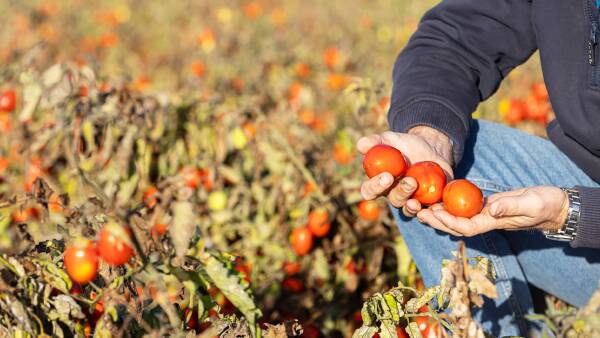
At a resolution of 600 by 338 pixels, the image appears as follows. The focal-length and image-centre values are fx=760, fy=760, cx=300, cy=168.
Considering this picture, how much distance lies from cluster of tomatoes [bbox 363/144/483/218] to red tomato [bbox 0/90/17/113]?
6.28 feet

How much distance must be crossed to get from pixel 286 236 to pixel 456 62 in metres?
1.07

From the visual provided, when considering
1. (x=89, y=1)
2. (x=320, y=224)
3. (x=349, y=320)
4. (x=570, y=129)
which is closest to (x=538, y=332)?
(x=570, y=129)

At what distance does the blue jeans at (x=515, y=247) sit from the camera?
6.46 feet

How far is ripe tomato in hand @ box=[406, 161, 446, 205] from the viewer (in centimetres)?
174

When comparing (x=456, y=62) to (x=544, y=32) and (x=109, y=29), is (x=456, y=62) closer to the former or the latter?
(x=544, y=32)

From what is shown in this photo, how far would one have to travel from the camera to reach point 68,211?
170 cm

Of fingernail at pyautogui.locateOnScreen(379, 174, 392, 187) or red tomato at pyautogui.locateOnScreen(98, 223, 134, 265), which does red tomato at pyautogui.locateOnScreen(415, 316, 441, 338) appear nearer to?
fingernail at pyautogui.locateOnScreen(379, 174, 392, 187)

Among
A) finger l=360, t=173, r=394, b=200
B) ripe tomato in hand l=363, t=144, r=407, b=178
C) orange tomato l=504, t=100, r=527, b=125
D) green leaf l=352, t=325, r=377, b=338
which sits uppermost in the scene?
ripe tomato in hand l=363, t=144, r=407, b=178

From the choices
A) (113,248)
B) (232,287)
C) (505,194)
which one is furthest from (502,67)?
(113,248)

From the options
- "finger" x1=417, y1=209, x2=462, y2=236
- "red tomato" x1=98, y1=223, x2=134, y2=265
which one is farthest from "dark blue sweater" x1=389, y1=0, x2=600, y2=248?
"red tomato" x1=98, y1=223, x2=134, y2=265

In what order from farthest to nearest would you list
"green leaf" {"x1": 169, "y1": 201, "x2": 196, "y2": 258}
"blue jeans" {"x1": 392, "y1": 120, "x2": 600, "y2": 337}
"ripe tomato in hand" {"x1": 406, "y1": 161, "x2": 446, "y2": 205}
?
"blue jeans" {"x1": 392, "y1": 120, "x2": 600, "y2": 337} < "ripe tomato in hand" {"x1": 406, "y1": 161, "x2": 446, "y2": 205} < "green leaf" {"x1": 169, "y1": 201, "x2": 196, "y2": 258}

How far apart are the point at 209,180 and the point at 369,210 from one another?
2.26 ft

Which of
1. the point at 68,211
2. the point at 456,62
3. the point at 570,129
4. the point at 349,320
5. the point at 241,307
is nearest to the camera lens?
the point at 241,307

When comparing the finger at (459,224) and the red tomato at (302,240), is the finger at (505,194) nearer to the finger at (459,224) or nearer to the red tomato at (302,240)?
the finger at (459,224)
